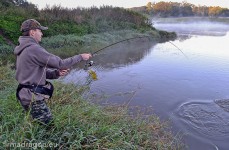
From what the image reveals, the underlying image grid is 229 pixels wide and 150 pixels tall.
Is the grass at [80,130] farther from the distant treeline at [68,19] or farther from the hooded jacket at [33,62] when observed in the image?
the distant treeline at [68,19]

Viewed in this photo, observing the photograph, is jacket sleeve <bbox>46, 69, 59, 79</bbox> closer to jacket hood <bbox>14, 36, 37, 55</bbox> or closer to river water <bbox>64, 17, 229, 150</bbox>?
jacket hood <bbox>14, 36, 37, 55</bbox>

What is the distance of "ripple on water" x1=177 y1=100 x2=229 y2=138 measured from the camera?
5.00m

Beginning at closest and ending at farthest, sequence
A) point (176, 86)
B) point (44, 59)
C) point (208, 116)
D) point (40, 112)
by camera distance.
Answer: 1. point (44, 59)
2. point (40, 112)
3. point (208, 116)
4. point (176, 86)

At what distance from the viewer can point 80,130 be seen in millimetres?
3414

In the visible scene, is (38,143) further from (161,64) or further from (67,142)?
(161,64)

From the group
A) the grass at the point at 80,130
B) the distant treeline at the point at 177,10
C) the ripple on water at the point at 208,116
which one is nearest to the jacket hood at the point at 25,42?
the grass at the point at 80,130

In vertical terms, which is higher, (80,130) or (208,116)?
(80,130)

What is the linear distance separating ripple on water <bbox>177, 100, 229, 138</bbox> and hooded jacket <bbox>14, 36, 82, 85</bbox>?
3.04 m

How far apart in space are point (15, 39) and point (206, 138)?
10.1 m

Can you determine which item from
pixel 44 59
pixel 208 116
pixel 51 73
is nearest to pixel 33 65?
pixel 44 59

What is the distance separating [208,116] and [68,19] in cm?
1316

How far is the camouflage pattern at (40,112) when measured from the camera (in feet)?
10.3

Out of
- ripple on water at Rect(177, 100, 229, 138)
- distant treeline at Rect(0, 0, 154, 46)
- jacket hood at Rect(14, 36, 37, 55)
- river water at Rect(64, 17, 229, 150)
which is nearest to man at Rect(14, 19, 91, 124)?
jacket hood at Rect(14, 36, 37, 55)

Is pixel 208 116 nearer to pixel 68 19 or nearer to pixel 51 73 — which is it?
pixel 51 73
